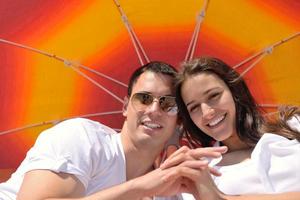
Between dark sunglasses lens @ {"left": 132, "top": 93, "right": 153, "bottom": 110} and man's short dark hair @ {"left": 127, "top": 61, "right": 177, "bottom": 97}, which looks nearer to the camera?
dark sunglasses lens @ {"left": 132, "top": 93, "right": 153, "bottom": 110}

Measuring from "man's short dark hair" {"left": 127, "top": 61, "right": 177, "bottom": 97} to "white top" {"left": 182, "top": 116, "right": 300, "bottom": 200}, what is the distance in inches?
33.1

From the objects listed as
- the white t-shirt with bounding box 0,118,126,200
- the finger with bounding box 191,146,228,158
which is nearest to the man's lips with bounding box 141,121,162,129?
the white t-shirt with bounding box 0,118,126,200

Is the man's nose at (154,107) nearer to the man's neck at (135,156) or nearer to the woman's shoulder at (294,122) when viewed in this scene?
the man's neck at (135,156)

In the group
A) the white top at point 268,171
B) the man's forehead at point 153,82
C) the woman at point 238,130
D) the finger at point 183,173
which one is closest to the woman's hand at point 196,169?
the finger at point 183,173

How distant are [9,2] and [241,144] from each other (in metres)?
2.08

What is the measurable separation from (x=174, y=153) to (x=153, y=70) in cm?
94

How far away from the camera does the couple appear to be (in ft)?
6.32

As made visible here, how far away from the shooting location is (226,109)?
8.32ft

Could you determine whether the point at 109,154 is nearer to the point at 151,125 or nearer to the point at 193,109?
the point at 151,125

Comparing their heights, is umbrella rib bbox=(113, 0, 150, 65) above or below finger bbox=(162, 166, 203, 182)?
above

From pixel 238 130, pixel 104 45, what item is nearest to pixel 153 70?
pixel 104 45

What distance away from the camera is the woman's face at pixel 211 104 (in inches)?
99.0

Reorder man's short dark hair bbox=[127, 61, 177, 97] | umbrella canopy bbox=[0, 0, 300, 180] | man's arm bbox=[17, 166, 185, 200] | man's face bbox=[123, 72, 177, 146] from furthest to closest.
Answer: umbrella canopy bbox=[0, 0, 300, 180] → man's short dark hair bbox=[127, 61, 177, 97] → man's face bbox=[123, 72, 177, 146] → man's arm bbox=[17, 166, 185, 200]

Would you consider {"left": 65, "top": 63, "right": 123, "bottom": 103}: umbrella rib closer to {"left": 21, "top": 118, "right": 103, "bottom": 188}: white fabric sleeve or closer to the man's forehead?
the man's forehead
